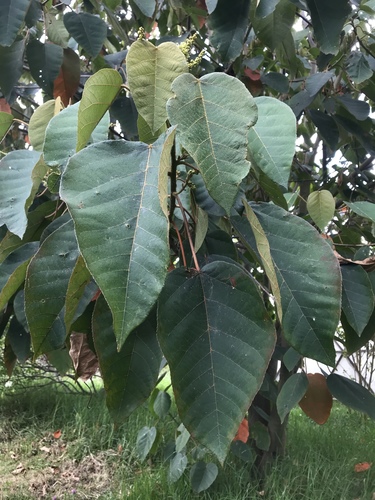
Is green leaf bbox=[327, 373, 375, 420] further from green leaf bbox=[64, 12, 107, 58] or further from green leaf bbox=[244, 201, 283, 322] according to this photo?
green leaf bbox=[64, 12, 107, 58]

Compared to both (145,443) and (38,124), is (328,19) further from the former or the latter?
(145,443)

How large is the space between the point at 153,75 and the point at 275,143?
0.13m

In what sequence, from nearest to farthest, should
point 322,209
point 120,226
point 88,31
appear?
point 120,226
point 322,209
point 88,31

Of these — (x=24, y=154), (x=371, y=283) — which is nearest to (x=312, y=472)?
(x=371, y=283)

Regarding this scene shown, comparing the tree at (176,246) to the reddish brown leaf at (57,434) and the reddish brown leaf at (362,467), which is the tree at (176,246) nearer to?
the reddish brown leaf at (362,467)

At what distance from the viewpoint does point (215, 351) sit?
0.43 m

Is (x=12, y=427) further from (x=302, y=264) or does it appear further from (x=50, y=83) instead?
(x=302, y=264)

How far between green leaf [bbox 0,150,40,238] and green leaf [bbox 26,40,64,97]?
1.85 ft

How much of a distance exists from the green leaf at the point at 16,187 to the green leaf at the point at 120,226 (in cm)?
19

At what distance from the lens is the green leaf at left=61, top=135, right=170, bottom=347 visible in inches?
A: 12.4

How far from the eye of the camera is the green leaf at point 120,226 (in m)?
0.31

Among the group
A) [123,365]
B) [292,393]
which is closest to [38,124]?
[123,365]

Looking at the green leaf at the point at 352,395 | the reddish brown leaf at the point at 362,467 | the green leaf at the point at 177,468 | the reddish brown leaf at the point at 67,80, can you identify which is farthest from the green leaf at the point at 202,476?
the reddish brown leaf at the point at 67,80

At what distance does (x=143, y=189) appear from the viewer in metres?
0.37
